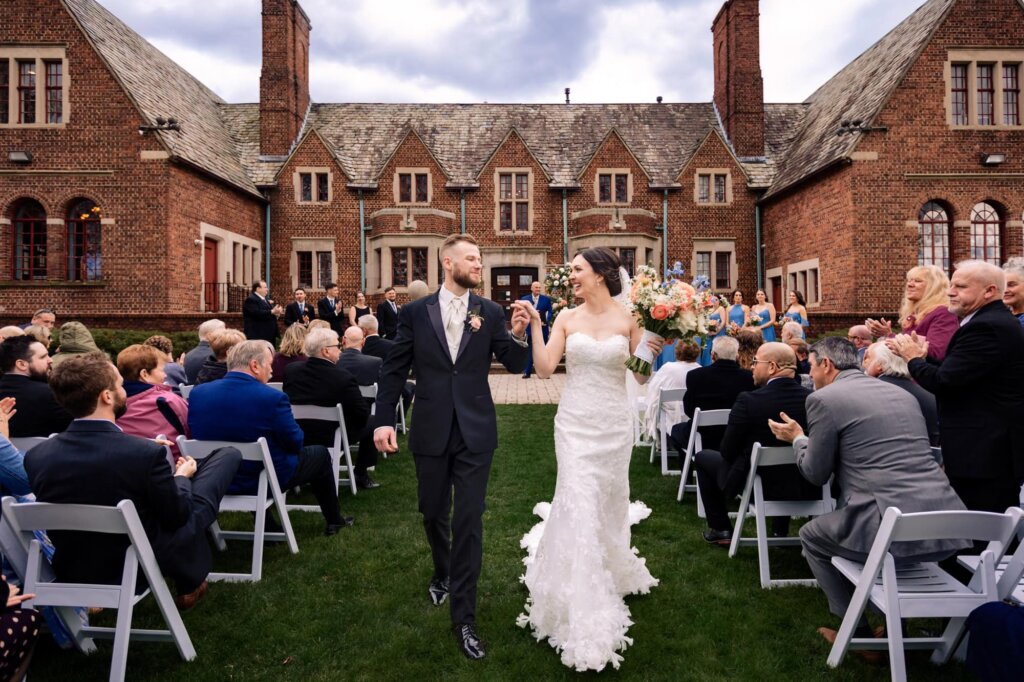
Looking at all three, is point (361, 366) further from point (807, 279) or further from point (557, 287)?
point (807, 279)

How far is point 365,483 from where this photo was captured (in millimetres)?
7379

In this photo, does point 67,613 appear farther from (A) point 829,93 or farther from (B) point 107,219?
(A) point 829,93

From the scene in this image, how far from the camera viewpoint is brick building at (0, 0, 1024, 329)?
18.8 m

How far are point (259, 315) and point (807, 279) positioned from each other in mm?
18255

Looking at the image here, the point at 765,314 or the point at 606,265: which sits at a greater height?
the point at 765,314

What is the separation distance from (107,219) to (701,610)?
20510 millimetres

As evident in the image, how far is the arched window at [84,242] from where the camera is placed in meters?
19.3

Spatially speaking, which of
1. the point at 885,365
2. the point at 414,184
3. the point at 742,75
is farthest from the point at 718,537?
the point at 742,75

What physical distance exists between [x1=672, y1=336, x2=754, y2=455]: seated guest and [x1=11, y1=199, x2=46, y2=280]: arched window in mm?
20684

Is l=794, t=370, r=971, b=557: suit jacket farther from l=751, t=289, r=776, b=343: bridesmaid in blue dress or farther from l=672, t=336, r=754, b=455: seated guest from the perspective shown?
l=751, t=289, r=776, b=343: bridesmaid in blue dress

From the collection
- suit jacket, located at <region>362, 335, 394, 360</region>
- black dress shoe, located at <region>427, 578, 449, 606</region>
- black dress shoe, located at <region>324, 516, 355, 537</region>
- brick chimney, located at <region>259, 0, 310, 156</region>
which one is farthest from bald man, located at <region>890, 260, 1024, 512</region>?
brick chimney, located at <region>259, 0, 310, 156</region>

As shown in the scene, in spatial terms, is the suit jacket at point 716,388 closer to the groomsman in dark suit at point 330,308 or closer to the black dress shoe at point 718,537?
the black dress shoe at point 718,537

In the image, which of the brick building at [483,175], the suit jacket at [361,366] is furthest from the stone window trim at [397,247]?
the suit jacket at [361,366]

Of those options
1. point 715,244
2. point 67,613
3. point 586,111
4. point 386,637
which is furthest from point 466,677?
point 586,111
